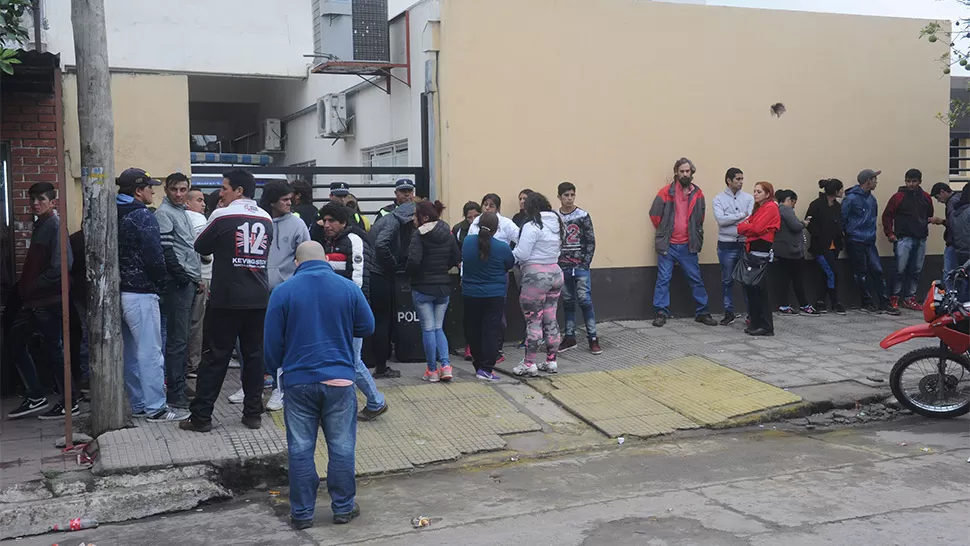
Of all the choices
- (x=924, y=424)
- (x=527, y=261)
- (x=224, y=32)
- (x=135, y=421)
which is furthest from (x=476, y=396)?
(x=224, y=32)

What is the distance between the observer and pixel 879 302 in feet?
43.3

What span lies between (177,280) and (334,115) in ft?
22.5

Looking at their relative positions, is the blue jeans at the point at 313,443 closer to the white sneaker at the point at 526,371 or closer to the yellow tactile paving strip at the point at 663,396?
the yellow tactile paving strip at the point at 663,396

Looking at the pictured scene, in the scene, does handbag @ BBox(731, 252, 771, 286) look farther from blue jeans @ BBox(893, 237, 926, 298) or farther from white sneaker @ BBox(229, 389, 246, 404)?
white sneaker @ BBox(229, 389, 246, 404)

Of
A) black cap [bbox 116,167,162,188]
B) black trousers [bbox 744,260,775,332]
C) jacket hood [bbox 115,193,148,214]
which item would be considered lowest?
black trousers [bbox 744,260,775,332]

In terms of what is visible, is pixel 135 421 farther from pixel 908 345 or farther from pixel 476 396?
pixel 908 345

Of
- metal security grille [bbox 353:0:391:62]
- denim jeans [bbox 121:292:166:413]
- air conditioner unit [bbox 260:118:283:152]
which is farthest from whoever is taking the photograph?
air conditioner unit [bbox 260:118:283:152]

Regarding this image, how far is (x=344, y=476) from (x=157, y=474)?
1.56 m

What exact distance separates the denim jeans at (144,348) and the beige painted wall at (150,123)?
7.86ft

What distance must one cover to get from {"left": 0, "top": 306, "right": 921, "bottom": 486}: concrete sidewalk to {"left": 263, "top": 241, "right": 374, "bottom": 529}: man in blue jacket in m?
1.14

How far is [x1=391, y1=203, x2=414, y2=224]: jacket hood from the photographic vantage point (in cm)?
973

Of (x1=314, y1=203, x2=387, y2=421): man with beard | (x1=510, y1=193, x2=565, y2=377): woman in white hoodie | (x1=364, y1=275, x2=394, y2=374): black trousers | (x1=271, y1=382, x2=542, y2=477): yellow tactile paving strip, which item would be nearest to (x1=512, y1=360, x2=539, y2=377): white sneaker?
(x1=510, y1=193, x2=565, y2=377): woman in white hoodie

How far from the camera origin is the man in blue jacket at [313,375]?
5.84 metres

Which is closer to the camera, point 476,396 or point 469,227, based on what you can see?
point 476,396
